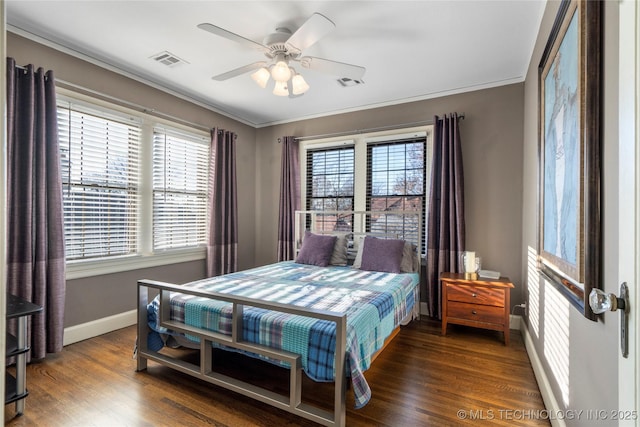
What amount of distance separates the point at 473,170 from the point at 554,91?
1685 millimetres

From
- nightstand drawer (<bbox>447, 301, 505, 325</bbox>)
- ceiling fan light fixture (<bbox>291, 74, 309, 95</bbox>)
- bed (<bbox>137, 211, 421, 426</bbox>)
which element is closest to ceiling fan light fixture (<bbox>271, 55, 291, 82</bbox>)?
ceiling fan light fixture (<bbox>291, 74, 309, 95</bbox>)

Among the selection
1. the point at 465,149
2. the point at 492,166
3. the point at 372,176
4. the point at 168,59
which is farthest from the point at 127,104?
the point at 492,166

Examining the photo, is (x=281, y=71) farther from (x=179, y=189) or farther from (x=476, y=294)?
(x=476, y=294)

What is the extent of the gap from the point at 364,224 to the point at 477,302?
1.60 m

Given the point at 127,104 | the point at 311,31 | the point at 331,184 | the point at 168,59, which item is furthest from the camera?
the point at 331,184

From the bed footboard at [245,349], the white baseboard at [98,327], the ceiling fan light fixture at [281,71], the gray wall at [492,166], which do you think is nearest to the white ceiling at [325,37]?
the gray wall at [492,166]

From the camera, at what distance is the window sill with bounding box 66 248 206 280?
282 centimetres

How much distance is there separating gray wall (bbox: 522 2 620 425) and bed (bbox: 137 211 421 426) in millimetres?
964

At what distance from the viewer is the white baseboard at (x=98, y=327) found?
2.78m

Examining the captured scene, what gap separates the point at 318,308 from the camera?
2.10m

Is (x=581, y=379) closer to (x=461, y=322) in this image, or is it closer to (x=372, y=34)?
(x=461, y=322)

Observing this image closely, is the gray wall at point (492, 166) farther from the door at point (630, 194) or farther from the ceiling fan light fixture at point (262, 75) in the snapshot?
the door at point (630, 194)

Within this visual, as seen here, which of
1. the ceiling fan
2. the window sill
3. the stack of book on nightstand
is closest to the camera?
the ceiling fan

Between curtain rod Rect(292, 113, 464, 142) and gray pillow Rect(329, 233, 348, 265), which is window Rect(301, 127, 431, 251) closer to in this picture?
curtain rod Rect(292, 113, 464, 142)
